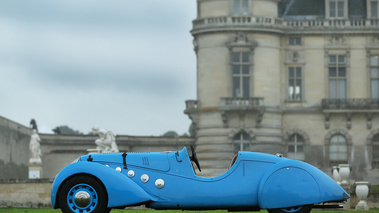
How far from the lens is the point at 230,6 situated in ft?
169

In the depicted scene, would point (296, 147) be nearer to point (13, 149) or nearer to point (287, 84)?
point (287, 84)

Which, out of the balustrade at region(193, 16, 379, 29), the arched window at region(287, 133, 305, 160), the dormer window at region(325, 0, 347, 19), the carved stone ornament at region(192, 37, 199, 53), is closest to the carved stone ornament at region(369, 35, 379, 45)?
the balustrade at region(193, 16, 379, 29)

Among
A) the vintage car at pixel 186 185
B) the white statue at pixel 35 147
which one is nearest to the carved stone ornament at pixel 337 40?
the white statue at pixel 35 147

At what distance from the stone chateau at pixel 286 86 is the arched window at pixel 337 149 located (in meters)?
0.05

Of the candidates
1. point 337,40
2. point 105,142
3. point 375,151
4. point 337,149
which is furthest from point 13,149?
point 375,151

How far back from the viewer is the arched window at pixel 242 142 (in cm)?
5144

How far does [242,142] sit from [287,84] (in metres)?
4.03

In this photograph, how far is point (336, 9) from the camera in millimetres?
53375

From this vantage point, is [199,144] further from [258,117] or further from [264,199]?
[264,199]

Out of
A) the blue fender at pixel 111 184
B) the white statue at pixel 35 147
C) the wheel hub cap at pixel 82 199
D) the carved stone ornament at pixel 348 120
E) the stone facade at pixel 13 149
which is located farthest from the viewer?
the carved stone ornament at pixel 348 120

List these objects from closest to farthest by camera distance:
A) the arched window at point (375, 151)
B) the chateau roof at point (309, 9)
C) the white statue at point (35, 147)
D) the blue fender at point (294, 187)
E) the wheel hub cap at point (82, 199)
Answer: the wheel hub cap at point (82, 199) → the blue fender at point (294, 187) → the white statue at point (35, 147) → the arched window at point (375, 151) → the chateau roof at point (309, 9)

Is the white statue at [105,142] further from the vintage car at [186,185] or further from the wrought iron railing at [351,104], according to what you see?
the vintage car at [186,185]

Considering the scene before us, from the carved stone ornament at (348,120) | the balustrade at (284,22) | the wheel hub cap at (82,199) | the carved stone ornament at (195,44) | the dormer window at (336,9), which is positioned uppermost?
the dormer window at (336,9)

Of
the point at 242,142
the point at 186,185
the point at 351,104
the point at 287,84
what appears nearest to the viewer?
the point at 186,185
